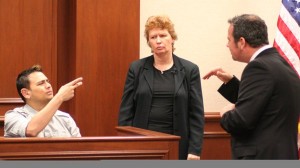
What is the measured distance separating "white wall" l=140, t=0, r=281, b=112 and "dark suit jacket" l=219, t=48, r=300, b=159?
2708 millimetres

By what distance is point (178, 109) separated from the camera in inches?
180

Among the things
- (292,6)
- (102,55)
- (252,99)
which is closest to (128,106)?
(102,55)

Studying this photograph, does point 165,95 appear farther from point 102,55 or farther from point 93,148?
point 102,55

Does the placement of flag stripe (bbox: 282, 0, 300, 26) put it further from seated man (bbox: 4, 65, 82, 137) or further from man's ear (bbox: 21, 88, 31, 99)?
man's ear (bbox: 21, 88, 31, 99)

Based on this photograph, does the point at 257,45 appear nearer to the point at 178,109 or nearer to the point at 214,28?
the point at 178,109

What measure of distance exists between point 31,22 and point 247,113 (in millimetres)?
2836

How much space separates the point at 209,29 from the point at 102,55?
114cm

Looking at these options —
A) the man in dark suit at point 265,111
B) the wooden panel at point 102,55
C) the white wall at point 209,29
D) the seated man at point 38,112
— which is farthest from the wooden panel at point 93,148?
the white wall at point 209,29

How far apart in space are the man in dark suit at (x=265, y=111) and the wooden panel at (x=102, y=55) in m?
2.37

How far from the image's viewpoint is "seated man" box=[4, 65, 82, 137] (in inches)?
155

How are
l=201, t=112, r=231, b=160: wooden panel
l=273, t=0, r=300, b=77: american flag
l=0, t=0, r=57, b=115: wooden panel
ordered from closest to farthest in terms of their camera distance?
l=273, t=0, r=300, b=77: american flag
l=0, t=0, r=57, b=115: wooden panel
l=201, t=112, r=231, b=160: wooden panel

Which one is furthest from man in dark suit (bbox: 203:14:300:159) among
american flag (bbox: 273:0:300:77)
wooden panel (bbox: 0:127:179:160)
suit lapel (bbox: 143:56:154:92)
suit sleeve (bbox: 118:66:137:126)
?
american flag (bbox: 273:0:300:77)

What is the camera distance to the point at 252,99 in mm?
3373

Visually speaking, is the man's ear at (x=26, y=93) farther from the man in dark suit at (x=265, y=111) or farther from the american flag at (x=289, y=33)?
the american flag at (x=289, y=33)
